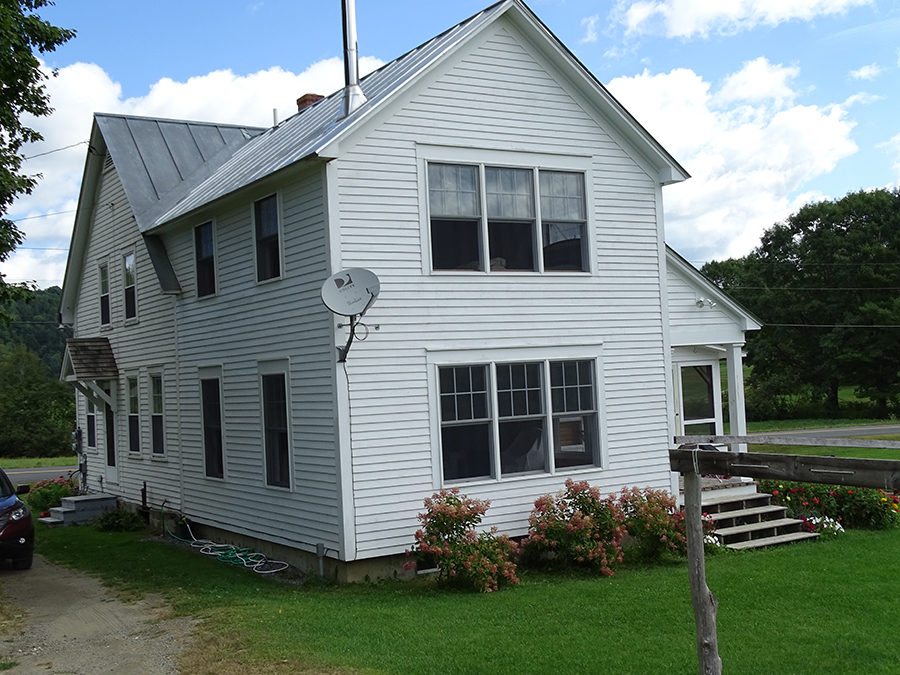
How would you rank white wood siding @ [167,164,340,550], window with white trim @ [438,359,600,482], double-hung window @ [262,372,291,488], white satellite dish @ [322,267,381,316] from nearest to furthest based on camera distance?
white satellite dish @ [322,267,381,316] < white wood siding @ [167,164,340,550] < window with white trim @ [438,359,600,482] < double-hung window @ [262,372,291,488]

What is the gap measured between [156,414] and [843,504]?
519 inches

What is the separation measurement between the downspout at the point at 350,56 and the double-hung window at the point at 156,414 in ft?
24.1

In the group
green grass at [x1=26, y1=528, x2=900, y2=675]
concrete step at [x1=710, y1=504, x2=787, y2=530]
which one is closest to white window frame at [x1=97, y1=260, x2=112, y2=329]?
green grass at [x1=26, y1=528, x2=900, y2=675]

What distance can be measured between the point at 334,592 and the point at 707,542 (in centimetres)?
589

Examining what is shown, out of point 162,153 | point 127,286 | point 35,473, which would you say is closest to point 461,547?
point 127,286

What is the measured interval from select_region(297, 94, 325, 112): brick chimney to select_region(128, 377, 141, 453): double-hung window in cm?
697

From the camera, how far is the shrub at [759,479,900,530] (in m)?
15.7

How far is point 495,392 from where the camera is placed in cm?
1273

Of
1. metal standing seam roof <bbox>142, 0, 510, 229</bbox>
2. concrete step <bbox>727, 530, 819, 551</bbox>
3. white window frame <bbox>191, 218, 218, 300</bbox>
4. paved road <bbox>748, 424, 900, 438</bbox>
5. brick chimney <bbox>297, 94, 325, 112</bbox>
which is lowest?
paved road <bbox>748, 424, 900, 438</bbox>

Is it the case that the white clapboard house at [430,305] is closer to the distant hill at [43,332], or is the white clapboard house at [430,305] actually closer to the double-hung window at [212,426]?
the double-hung window at [212,426]

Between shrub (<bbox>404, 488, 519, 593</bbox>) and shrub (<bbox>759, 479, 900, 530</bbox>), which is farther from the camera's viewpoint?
shrub (<bbox>759, 479, 900, 530</bbox>)

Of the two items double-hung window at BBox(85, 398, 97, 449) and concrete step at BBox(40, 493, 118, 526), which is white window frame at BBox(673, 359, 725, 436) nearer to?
concrete step at BBox(40, 493, 118, 526)

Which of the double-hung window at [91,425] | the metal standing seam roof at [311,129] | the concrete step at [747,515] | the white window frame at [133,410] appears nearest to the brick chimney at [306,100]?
the metal standing seam roof at [311,129]

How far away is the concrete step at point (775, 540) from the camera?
45.8 feet
